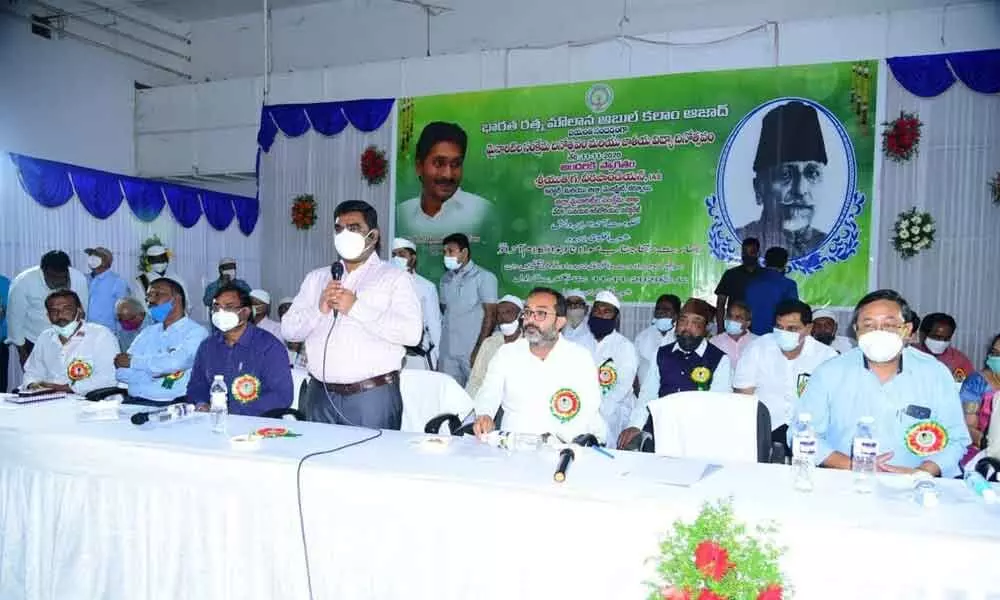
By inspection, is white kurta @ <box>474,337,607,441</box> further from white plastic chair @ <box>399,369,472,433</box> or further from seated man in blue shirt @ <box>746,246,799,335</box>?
seated man in blue shirt @ <box>746,246,799,335</box>

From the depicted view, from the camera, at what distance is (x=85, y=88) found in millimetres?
10477

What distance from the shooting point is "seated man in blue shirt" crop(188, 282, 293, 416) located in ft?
12.2

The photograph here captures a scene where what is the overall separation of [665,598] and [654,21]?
7.94 m

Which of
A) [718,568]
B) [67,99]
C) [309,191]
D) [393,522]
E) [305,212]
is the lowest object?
[393,522]

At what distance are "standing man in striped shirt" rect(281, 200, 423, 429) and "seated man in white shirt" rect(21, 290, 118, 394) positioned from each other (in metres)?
1.97

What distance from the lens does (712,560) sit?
1.33 metres

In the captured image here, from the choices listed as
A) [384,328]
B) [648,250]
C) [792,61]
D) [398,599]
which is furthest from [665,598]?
[792,61]

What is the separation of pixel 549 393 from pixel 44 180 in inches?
288

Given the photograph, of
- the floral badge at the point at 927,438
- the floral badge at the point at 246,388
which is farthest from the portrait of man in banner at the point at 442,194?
the floral badge at the point at 927,438

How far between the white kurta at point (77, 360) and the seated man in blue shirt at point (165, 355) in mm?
412

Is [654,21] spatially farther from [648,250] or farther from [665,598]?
[665,598]

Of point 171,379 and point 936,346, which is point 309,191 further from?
point 936,346

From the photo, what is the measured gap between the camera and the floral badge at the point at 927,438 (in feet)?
8.98

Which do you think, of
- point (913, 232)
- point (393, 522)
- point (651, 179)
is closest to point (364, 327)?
point (393, 522)
